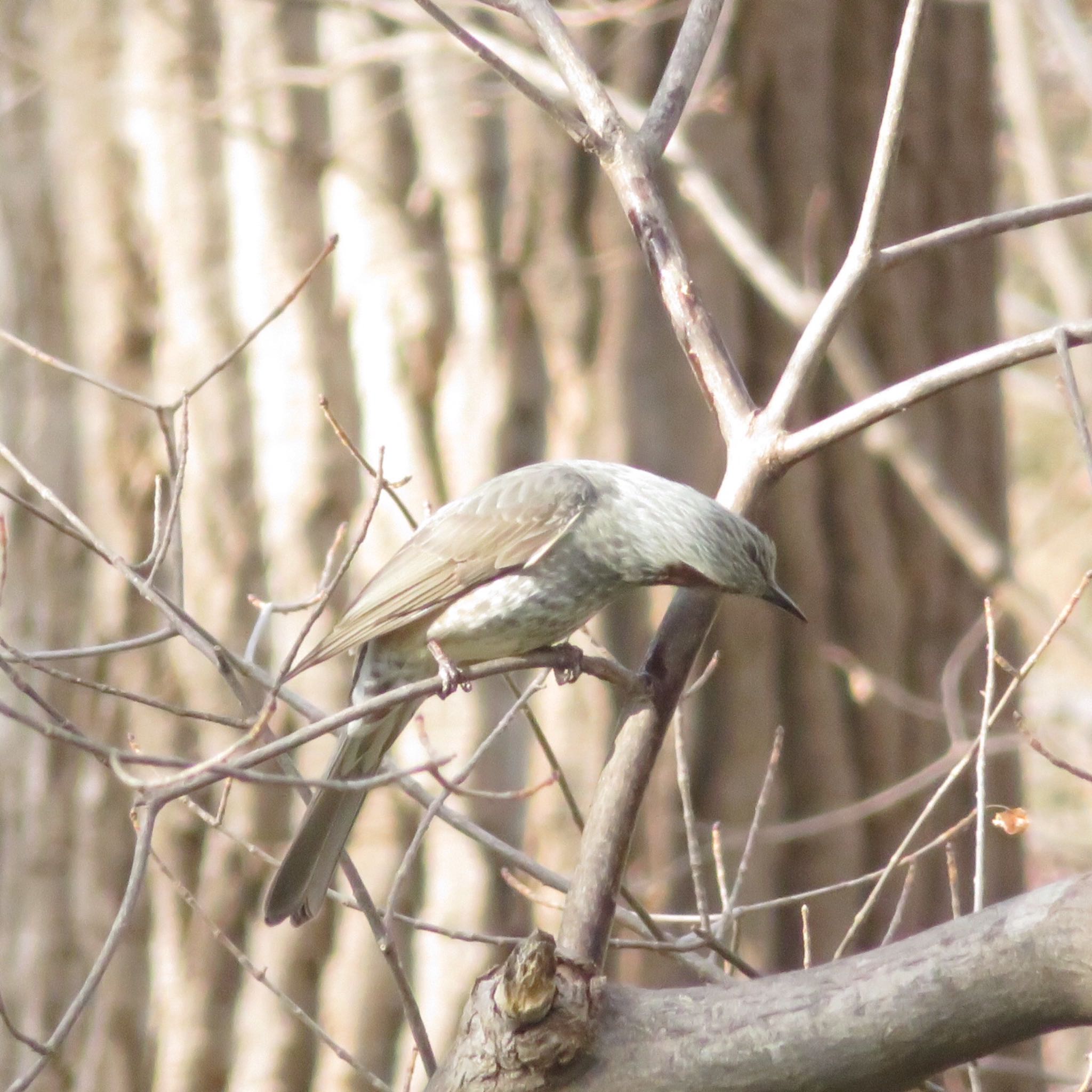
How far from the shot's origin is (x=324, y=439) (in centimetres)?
445

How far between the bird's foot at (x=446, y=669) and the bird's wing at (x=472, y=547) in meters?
0.08

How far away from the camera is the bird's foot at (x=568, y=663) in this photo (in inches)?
99.4

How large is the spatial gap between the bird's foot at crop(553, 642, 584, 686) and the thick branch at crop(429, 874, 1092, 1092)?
0.61m

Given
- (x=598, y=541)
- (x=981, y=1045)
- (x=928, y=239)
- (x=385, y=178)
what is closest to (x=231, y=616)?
(x=385, y=178)

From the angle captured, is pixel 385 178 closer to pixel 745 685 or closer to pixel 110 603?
pixel 110 603

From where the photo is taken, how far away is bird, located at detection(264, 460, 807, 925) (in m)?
2.87

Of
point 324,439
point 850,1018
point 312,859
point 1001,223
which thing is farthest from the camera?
point 324,439

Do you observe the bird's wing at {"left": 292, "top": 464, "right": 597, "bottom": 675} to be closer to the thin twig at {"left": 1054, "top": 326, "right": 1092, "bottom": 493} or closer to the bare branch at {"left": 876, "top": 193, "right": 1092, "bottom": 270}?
the bare branch at {"left": 876, "top": 193, "right": 1092, "bottom": 270}

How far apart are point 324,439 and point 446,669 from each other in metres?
1.67

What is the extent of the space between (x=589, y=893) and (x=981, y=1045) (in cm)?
61

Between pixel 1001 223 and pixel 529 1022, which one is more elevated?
pixel 1001 223

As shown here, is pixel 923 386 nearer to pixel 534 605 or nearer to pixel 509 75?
pixel 509 75

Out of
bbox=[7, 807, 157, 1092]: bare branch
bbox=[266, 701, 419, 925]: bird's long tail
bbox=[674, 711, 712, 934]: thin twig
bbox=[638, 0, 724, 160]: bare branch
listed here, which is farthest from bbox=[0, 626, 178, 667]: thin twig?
bbox=[638, 0, 724, 160]: bare branch

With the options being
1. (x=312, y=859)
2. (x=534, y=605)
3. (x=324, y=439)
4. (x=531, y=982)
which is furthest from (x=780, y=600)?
(x=324, y=439)
